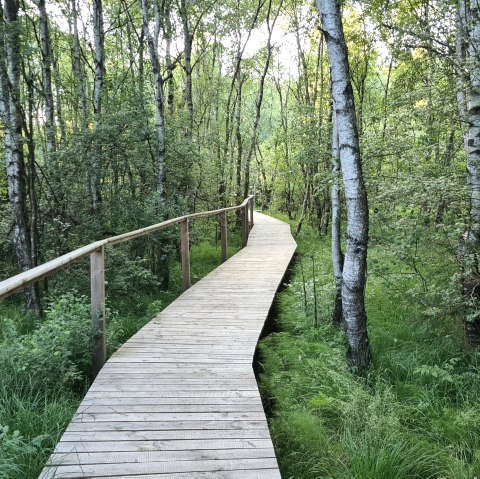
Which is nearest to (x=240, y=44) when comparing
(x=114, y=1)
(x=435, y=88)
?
(x=114, y=1)

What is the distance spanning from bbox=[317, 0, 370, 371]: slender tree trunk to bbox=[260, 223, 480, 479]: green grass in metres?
0.44

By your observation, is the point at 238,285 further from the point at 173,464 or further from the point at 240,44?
the point at 240,44

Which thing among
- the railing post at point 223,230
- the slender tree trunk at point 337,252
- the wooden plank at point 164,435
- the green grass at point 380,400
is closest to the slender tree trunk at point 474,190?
the green grass at point 380,400

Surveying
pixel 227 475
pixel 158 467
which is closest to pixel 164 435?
pixel 158 467

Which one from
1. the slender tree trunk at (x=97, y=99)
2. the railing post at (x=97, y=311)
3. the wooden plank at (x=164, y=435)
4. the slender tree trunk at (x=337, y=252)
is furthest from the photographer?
the slender tree trunk at (x=97, y=99)

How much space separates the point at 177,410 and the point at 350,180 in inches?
98.3

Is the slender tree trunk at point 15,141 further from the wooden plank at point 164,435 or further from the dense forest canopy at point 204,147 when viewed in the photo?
the wooden plank at point 164,435

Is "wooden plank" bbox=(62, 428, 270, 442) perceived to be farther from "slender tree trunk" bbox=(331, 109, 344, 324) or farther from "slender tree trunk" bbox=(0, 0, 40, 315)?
"slender tree trunk" bbox=(0, 0, 40, 315)

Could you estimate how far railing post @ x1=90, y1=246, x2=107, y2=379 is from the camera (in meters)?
3.65

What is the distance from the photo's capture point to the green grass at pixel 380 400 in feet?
8.42

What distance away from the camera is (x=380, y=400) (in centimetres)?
333

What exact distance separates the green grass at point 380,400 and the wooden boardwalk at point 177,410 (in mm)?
386

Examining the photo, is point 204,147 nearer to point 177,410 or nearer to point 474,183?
point 474,183

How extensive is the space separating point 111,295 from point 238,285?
2199 millimetres
